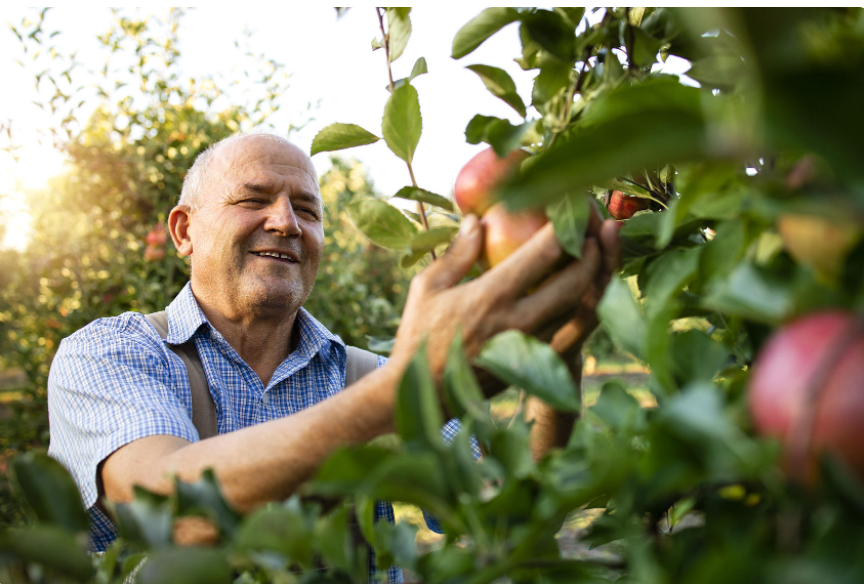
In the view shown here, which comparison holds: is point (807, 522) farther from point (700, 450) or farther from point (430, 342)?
point (430, 342)

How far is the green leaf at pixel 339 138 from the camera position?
2.19 ft

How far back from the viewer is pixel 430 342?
585mm

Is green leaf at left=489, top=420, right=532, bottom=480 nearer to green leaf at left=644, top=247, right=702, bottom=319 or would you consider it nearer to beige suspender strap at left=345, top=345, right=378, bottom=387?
green leaf at left=644, top=247, right=702, bottom=319

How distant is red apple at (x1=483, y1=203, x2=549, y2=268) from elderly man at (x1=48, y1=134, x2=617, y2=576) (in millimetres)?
21

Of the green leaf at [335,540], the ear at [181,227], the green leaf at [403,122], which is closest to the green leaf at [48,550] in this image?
the green leaf at [335,540]

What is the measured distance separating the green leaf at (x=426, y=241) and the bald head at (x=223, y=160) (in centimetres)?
120

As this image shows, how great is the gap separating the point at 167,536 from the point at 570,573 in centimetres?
23

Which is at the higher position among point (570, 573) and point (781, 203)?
point (781, 203)

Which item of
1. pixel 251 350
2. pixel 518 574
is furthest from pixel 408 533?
pixel 251 350

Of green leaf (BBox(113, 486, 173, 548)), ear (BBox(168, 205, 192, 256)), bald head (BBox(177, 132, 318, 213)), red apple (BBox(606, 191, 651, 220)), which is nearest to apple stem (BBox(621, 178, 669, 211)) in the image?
red apple (BBox(606, 191, 651, 220))

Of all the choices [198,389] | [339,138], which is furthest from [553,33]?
[198,389]

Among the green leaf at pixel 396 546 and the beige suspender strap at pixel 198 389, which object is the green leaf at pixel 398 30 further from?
the beige suspender strap at pixel 198 389

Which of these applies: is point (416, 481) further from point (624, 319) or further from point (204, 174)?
point (204, 174)

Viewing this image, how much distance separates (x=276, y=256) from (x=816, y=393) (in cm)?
156
